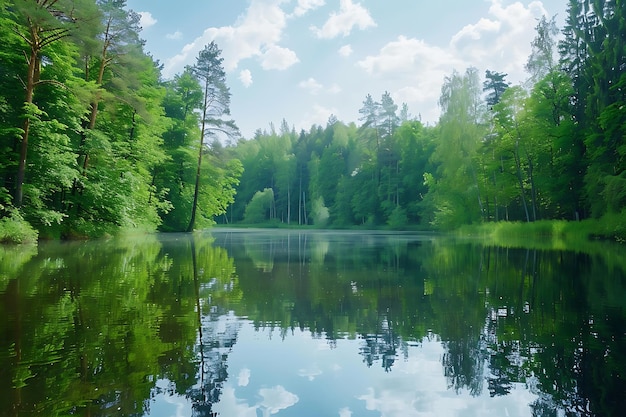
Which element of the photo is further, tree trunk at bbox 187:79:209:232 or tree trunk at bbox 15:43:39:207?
tree trunk at bbox 187:79:209:232

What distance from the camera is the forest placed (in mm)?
21156

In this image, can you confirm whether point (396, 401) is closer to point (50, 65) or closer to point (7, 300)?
point (7, 300)

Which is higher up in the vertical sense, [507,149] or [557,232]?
[507,149]

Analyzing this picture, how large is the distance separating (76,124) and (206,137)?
18785 millimetres

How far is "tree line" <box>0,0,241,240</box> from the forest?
0.27 ft

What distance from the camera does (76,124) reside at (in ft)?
76.8

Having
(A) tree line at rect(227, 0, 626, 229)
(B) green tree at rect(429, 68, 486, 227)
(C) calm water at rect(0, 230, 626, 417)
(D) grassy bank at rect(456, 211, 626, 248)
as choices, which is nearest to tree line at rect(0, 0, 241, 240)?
(C) calm water at rect(0, 230, 626, 417)

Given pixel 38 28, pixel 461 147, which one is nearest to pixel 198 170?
pixel 38 28

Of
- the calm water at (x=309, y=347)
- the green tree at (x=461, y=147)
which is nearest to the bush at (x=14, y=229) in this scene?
the calm water at (x=309, y=347)

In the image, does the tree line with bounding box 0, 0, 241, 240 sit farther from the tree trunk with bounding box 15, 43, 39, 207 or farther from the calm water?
the calm water

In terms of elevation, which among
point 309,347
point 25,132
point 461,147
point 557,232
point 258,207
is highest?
point 461,147

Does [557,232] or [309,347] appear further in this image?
[557,232]

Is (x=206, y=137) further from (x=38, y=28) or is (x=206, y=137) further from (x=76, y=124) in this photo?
(x=38, y=28)

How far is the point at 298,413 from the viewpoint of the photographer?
154 inches
